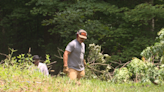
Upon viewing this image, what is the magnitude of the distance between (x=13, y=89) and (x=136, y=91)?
11.1 feet

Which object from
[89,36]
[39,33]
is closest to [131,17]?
[89,36]

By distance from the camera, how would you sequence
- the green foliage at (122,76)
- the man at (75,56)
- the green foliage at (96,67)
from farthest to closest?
→ the green foliage at (96,67), the green foliage at (122,76), the man at (75,56)

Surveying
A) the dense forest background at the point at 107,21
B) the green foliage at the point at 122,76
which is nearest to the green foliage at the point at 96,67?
the green foliage at the point at 122,76

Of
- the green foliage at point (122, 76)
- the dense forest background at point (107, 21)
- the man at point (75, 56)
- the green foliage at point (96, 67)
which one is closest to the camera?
the man at point (75, 56)

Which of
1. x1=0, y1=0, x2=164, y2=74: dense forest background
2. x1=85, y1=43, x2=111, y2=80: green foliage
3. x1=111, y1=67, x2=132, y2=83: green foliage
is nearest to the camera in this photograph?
x1=111, y1=67, x2=132, y2=83: green foliage

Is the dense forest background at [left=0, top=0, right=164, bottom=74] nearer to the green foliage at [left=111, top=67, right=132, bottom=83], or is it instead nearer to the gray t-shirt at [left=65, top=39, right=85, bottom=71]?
the green foliage at [left=111, top=67, right=132, bottom=83]

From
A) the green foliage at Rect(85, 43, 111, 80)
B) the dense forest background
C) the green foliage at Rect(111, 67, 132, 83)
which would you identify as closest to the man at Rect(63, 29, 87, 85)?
the green foliage at Rect(111, 67, 132, 83)

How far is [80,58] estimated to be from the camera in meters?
7.11

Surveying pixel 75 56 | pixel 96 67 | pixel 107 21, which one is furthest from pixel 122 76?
pixel 107 21

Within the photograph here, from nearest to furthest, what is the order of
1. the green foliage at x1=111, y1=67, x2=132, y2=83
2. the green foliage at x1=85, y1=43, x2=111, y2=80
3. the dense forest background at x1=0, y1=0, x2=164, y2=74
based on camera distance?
the green foliage at x1=111, y1=67, x2=132, y2=83 < the green foliage at x1=85, y1=43, x2=111, y2=80 < the dense forest background at x1=0, y1=0, x2=164, y2=74

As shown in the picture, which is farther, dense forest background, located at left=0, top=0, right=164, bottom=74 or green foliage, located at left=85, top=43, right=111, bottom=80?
dense forest background, located at left=0, top=0, right=164, bottom=74

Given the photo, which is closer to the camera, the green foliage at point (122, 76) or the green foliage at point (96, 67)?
the green foliage at point (122, 76)

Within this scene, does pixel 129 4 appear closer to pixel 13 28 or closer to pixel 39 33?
pixel 39 33

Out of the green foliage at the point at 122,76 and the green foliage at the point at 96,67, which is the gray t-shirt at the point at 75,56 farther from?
the green foliage at the point at 96,67
